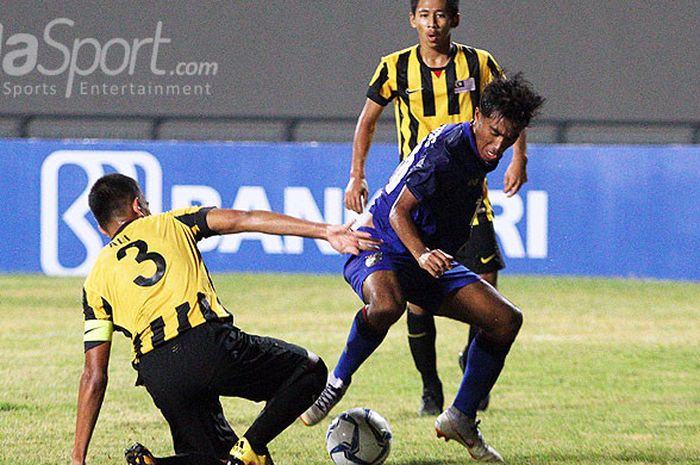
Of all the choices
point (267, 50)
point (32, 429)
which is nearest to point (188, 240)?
point (32, 429)

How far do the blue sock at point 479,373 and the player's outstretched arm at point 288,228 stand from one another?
1126mm

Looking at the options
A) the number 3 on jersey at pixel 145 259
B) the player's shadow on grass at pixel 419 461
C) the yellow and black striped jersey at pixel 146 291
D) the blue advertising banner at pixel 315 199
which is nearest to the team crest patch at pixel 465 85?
the player's shadow on grass at pixel 419 461

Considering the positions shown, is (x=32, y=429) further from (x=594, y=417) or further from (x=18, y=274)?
(x=18, y=274)

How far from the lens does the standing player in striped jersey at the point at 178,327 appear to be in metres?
5.05

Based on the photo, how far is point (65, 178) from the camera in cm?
1380

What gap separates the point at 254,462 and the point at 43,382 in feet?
11.1

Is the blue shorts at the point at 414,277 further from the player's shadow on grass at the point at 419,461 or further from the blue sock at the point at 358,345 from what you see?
the player's shadow on grass at the point at 419,461

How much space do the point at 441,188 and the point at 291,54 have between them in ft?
32.5

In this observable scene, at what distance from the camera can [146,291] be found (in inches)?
199

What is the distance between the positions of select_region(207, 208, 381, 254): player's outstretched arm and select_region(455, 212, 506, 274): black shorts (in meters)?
1.96

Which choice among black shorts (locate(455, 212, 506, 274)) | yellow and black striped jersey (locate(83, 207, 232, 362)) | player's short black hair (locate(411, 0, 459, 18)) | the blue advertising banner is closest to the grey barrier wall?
the blue advertising banner

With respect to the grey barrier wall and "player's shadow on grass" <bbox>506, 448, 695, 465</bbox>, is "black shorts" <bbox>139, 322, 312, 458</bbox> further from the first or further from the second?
the grey barrier wall

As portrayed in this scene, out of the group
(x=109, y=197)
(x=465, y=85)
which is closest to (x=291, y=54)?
(x=465, y=85)

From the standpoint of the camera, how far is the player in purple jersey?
565cm
